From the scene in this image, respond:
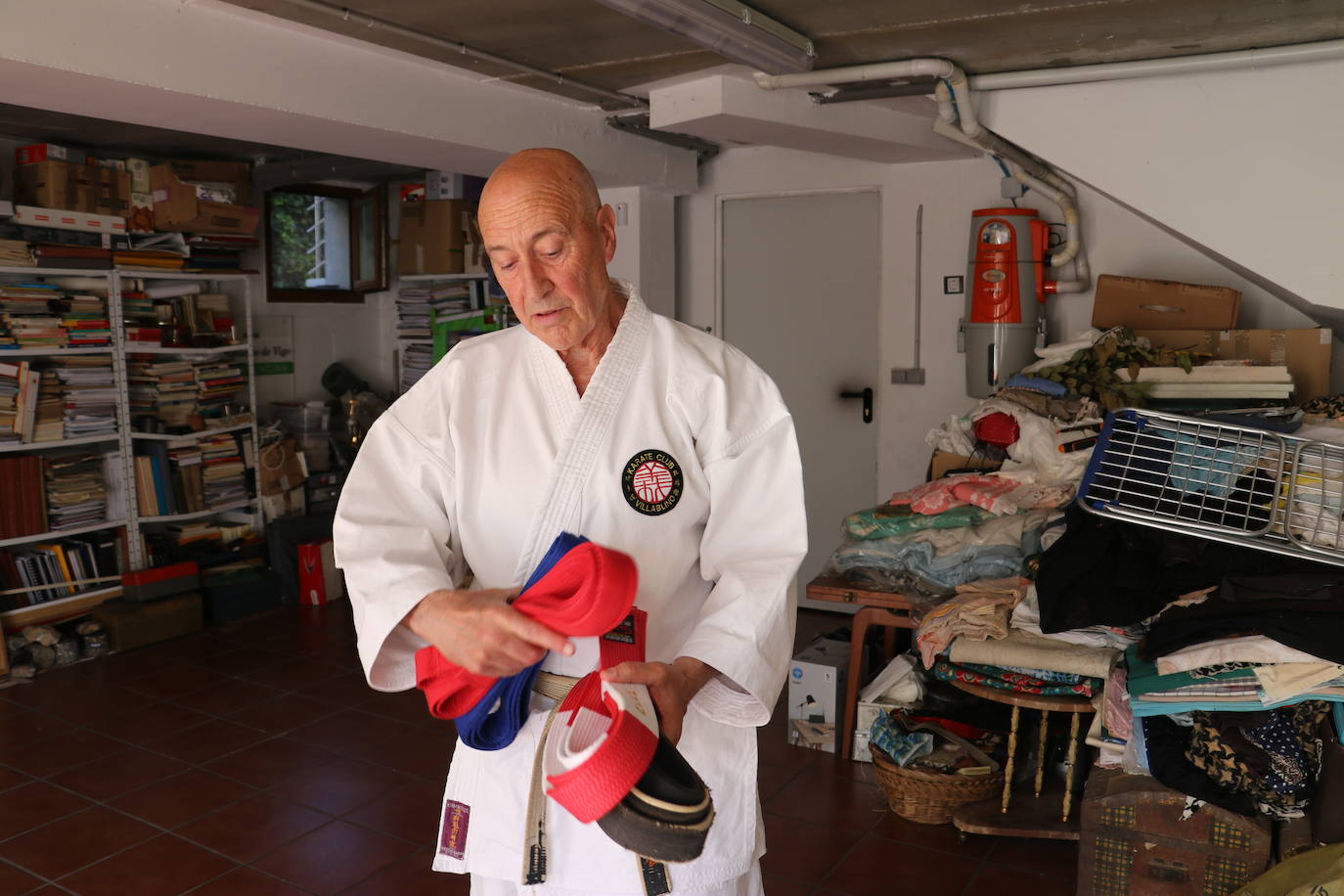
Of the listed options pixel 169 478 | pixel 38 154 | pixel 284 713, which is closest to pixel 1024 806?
pixel 284 713

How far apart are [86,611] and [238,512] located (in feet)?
3.32

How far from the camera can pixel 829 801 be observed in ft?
11.6

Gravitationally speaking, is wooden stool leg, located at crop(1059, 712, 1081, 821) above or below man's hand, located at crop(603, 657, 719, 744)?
below

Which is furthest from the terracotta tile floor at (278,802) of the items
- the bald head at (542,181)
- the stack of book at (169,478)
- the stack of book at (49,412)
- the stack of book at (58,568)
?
the bald head at (542,181)

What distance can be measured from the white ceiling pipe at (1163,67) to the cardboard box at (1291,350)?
1153mm

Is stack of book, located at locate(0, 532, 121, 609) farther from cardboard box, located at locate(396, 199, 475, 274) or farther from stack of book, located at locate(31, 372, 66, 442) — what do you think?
cardboard box, located at locate(396, 199, 475, 274)

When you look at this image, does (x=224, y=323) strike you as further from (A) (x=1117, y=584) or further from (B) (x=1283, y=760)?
(B) (x=1283, y=760)

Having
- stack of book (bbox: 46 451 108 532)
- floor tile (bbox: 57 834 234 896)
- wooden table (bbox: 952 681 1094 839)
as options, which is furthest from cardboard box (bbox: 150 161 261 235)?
wooden table (bbox: 952 681 1094 839)

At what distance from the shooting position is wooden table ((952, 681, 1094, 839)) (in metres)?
3.12

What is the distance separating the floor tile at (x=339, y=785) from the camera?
3.52 meters

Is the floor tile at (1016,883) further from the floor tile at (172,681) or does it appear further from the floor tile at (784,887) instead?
the floor tile at (172,681)

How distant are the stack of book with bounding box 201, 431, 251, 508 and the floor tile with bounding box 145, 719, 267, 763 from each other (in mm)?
1863

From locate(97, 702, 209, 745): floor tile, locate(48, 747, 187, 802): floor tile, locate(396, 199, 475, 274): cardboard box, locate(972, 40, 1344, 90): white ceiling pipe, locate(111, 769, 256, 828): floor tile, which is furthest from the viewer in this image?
locate(396, 199, 475, 274): cardboard box

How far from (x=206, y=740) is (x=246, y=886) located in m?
1.20
